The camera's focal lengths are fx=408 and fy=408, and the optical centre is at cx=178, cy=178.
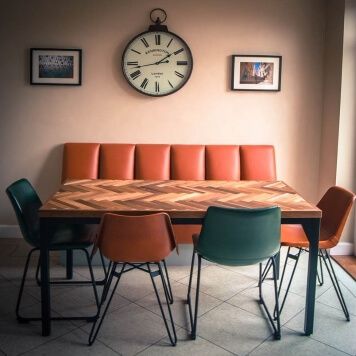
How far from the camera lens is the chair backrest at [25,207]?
2.40 metres

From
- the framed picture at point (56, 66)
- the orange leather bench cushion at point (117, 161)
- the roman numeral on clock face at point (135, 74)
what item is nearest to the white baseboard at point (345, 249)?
the orange leather bench cushion at point (117, 161)

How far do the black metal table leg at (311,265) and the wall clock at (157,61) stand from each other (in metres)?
2.14

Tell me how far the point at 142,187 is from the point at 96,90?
1564 millimetres

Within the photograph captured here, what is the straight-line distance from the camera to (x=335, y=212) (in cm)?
261

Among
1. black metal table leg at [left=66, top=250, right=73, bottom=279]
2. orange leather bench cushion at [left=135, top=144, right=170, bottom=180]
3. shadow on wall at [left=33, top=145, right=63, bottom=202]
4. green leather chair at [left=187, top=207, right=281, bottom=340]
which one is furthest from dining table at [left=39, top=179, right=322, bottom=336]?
shadow on wall at [left=33, top=145, right=63, bottom=202]

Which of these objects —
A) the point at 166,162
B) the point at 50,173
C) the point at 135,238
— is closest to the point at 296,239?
the point at 135,238

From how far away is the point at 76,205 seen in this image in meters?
2.28

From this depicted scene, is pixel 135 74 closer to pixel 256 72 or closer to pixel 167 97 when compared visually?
pixel 167 97

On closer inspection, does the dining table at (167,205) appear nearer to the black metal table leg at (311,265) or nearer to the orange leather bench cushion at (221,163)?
the black metal table leg at (311,265)

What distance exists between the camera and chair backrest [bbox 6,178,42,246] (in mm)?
2398

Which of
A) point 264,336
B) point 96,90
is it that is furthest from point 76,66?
point 264,336

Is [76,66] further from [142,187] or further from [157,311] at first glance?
[157,311]

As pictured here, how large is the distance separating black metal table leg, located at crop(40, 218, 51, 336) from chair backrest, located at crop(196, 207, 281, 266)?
841 mm

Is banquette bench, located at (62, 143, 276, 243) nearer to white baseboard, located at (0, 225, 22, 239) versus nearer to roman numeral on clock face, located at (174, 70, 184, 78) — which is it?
roman numeral on clock face, located at (174, 70, 184, 78)
